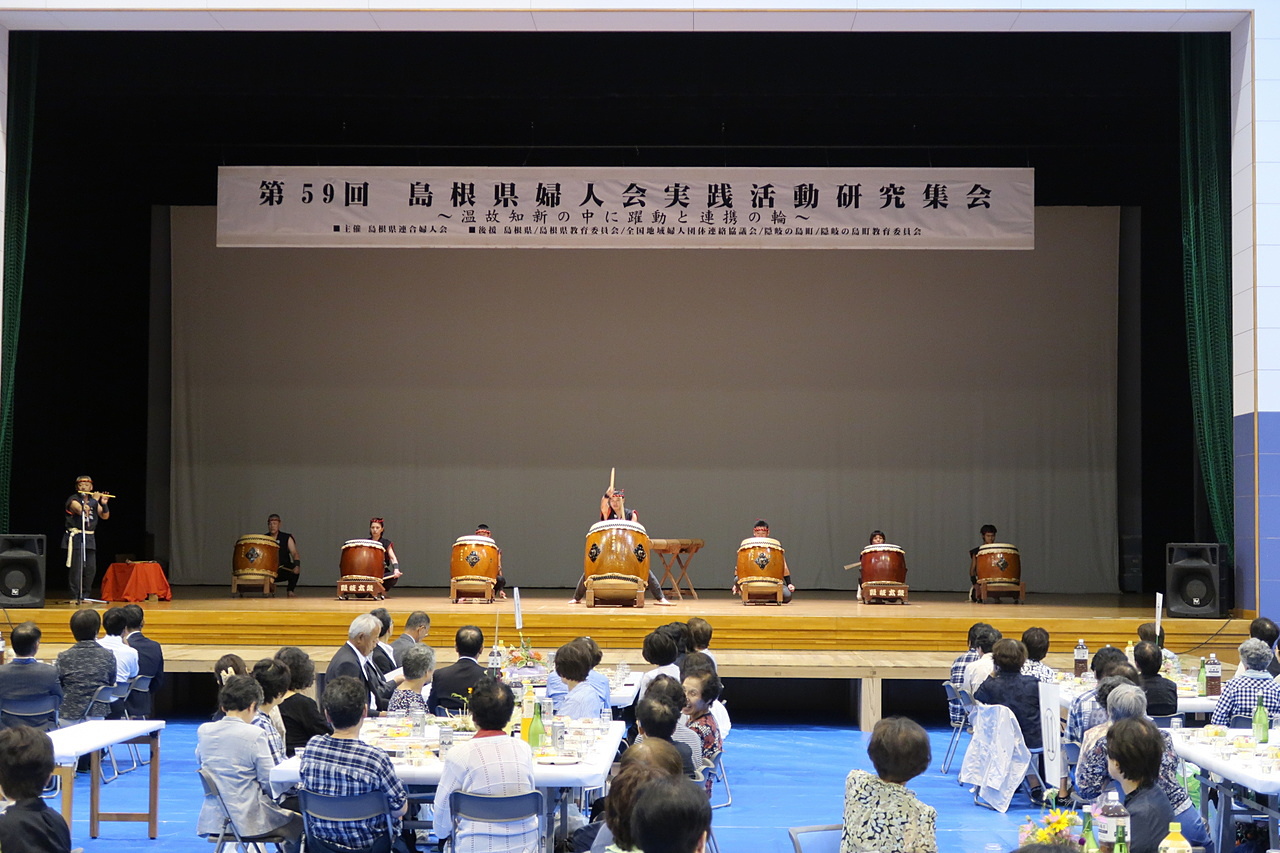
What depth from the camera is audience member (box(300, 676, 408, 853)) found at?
14.2ft

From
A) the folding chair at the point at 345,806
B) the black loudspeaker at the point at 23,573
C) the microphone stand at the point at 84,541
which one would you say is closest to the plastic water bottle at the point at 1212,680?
the folding chair at the point at 345,806

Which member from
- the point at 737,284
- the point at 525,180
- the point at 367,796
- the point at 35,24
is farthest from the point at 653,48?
the point at 367,796

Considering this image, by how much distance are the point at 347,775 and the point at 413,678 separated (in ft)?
5.57

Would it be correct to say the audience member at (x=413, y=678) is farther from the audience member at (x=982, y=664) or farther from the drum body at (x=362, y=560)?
the drum body at (x=362, y=560)

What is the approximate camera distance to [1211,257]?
→ 1080 centimetres

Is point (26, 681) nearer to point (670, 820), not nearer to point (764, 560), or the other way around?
point (670, 820)

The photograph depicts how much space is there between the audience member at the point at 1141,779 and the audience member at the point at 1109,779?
32 cm

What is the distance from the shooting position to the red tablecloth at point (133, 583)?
39.1 feet

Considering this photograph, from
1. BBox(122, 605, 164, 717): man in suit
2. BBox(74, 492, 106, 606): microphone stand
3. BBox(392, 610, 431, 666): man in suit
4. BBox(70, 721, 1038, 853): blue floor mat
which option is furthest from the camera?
BBox(74, 492, 106, 606): microphone stand

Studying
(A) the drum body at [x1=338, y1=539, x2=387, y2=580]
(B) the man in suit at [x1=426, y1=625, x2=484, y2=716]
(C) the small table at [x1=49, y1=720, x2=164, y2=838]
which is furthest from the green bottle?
(A) the drum body at [x1=338, y1=539, x2=387, y2=580]

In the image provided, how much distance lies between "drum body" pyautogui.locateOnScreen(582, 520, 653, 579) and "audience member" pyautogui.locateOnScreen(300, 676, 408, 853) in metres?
6.96

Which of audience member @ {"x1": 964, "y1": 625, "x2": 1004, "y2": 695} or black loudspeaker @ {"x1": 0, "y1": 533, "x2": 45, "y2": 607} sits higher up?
black loudspeaker @ {"x1": 0, "y1": 533, "x2": 45, "y2": 607}

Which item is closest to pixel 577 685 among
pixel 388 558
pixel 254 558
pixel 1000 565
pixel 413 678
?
pixel 413 678

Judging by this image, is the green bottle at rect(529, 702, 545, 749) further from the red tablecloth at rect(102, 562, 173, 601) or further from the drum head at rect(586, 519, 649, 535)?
the red tablecloth at rect(102, 562, 173, 601)
